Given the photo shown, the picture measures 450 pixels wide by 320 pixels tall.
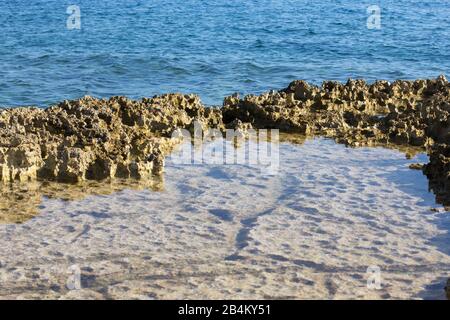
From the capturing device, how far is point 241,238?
6.62 m

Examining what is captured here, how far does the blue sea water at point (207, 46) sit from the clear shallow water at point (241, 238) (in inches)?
218

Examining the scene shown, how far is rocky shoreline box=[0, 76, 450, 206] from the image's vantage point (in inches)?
315

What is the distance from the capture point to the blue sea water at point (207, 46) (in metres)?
15.7

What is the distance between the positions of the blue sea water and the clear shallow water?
553cm

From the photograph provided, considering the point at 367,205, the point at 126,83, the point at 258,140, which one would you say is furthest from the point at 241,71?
the point at 367,205

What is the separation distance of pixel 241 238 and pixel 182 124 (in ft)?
10.9

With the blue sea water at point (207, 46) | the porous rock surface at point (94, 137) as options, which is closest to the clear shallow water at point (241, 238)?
the porous rock surface at point (94, 137)

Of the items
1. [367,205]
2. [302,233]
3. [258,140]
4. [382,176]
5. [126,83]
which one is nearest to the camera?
[302,233]

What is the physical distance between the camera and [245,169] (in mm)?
8422

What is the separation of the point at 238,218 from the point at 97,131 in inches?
94.8

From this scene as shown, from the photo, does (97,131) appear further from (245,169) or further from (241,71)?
(241,71)

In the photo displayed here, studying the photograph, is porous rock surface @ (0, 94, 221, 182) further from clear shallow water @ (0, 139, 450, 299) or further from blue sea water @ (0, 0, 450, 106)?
blue sea water @ (0, 0, 450, 106)
